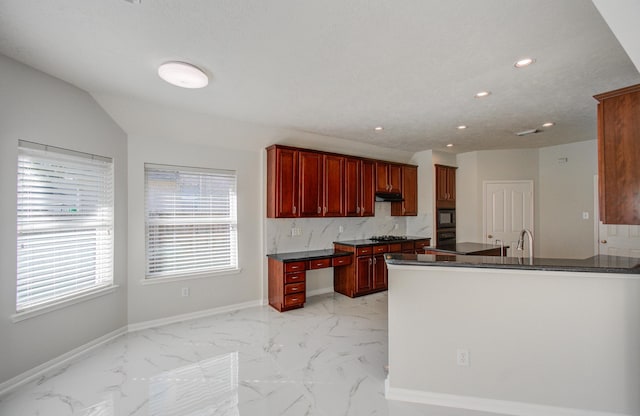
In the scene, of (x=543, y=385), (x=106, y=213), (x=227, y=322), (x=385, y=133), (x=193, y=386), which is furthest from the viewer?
(x=385, y=133)

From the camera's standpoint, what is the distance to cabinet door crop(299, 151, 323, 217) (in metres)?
4.40

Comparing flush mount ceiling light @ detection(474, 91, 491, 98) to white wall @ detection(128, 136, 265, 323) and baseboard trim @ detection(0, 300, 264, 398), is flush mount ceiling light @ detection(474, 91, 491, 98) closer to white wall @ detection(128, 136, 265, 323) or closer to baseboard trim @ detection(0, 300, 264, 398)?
white wall @ detection(128, 136, 265, 323)

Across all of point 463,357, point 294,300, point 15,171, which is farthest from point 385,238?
point 15,171

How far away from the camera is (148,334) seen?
3.33 meters

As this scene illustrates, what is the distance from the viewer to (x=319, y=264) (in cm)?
436

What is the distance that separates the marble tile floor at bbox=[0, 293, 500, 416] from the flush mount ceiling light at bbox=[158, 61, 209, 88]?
102 inches

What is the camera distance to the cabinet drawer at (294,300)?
13.2ft

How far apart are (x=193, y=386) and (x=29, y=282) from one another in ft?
5.61

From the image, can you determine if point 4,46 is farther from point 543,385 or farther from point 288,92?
point 543,385

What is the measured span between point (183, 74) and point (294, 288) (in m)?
2.98

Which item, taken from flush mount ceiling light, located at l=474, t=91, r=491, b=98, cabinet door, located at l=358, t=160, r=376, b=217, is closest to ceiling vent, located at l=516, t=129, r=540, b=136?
flush mount ceiling light, located at l=474, t=91, r=491, b=98

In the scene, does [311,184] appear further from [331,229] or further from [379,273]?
[379,273]

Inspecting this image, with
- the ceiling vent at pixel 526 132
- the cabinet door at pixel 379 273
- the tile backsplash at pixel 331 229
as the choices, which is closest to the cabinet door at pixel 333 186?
the tile backsplash at pixel 331 229

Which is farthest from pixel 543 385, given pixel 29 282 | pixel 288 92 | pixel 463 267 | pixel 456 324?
pixel 29 282
